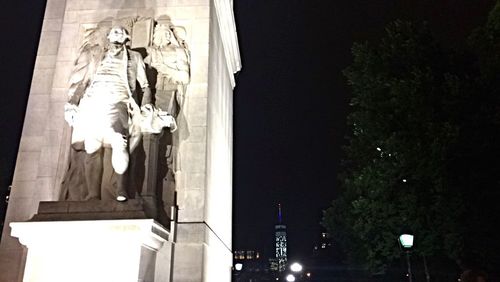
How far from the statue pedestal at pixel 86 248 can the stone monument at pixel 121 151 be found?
0.02 meters

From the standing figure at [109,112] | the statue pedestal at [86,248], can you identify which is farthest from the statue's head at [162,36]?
the statue pedestal at [86,248]

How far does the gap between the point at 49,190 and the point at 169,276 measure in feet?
12.2

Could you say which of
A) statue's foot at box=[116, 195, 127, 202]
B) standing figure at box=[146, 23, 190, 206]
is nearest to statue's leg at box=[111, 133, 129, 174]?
statue's foot at box=[116, 195, 127, 202]

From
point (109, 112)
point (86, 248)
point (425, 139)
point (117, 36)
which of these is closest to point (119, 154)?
point (109, 112)

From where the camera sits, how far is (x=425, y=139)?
16.7 metres

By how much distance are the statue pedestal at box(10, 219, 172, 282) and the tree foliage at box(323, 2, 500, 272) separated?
428 inches

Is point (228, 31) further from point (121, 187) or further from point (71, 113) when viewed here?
point (121, 187)

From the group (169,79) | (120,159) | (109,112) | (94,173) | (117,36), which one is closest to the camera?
(120,159)

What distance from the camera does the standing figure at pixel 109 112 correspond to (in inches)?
385

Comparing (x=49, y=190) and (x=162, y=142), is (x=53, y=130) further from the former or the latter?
(x=162, y=142)

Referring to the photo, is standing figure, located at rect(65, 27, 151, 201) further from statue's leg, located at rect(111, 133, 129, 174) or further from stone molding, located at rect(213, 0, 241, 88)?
stone molding, located at rect(213, 0, 241, 88)

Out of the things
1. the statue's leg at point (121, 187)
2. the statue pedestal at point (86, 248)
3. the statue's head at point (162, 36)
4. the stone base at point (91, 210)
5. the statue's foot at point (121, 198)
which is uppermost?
the statue's head at point (162, 36)

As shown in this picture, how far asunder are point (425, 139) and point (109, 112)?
11.3 metres

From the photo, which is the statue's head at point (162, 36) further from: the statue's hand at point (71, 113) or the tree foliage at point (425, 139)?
the tree foliage at point (425, 139)
